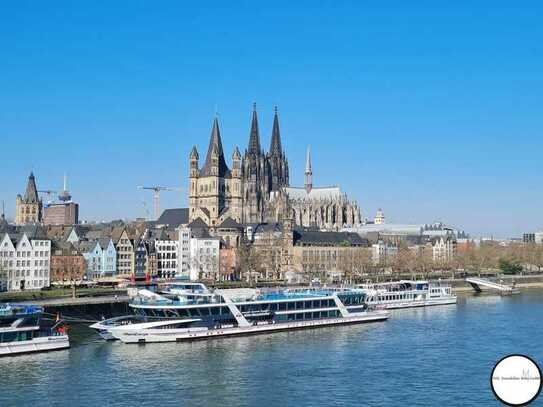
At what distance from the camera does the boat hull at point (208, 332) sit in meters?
58.4

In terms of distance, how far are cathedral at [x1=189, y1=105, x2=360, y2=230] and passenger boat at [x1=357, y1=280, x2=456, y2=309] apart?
183 ft

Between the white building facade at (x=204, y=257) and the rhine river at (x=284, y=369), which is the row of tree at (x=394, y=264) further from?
the rhine river at (x=284, y=369)

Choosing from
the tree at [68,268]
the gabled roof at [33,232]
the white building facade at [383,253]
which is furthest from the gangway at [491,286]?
the gabled roof at [33,232]

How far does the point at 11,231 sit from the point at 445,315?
62783mm

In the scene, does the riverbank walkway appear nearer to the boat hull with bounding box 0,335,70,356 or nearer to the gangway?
the boat hull with bounding box 0,335,70,356

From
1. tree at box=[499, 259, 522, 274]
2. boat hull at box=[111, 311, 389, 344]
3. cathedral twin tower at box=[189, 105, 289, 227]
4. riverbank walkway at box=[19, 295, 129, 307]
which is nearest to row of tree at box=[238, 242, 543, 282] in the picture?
tree at box=[499, 259, 522, 274]

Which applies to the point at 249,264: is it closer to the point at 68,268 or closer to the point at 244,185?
the point at 68,268

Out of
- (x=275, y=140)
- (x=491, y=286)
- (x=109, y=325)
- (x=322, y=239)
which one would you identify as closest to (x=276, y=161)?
(x=275, y=140)

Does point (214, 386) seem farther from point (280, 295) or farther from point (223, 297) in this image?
point (280, 295)

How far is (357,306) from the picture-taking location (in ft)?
250

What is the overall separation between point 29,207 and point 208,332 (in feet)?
388

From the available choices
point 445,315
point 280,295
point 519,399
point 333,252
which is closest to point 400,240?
point 333,252

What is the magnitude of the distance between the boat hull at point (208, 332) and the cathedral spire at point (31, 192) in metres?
116

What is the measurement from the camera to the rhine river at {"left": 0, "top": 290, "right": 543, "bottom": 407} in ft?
124
